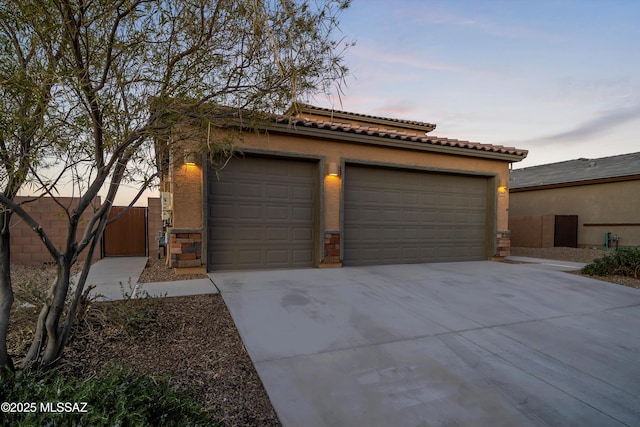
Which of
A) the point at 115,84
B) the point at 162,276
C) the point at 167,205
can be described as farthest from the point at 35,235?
the point at 115,84

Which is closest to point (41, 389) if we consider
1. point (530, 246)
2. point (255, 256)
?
point (255, 256)

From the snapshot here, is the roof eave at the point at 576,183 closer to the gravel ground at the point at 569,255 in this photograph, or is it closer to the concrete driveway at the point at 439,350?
the gravel ground at the point at 569,255

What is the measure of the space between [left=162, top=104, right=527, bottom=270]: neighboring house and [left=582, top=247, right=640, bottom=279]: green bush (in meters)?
2.22

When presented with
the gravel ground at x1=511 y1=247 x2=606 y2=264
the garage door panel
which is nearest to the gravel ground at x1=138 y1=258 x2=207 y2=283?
the garage door panel

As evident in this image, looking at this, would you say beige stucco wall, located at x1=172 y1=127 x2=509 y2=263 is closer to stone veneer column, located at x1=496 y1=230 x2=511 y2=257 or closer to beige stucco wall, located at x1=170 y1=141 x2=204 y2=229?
beige stucco wall, located at x1=170 y1=141 x2=204 y2=229

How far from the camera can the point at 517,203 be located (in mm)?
16750

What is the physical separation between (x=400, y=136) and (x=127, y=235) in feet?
27.7

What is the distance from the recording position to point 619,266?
7367mm

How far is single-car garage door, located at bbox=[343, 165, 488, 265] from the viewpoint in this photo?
7859 mm

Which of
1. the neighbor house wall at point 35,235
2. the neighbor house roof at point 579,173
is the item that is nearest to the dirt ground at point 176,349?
the neighbor house wall at point 35,235

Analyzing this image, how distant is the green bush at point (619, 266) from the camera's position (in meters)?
7.16

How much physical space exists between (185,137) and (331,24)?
1.74 metres

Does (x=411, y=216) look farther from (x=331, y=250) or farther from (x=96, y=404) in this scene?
(x=96, y=404)

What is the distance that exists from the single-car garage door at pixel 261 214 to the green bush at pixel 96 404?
449cm
